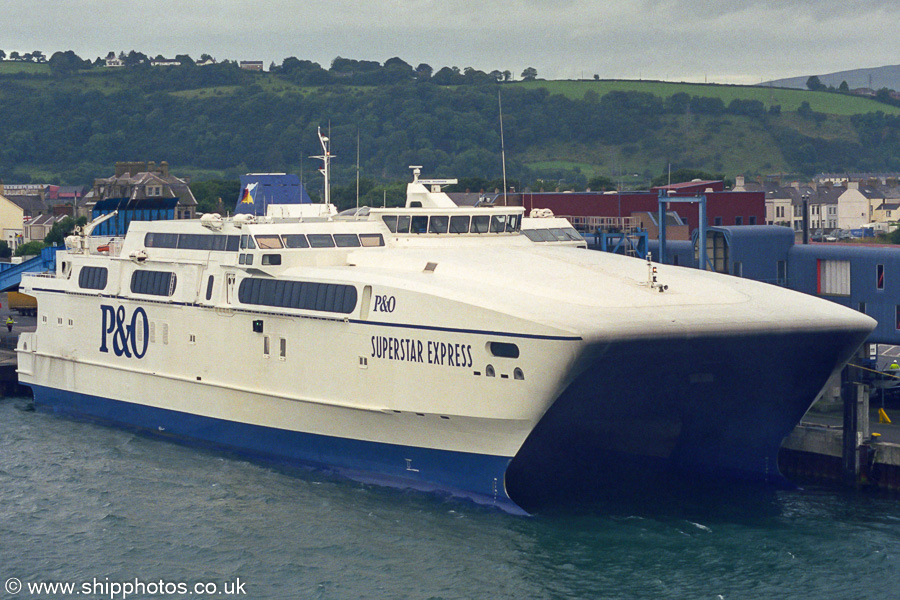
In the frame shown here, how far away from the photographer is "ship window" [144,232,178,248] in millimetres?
37438

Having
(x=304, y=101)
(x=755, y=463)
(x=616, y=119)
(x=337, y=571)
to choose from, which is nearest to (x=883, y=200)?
(x=616, y=119)

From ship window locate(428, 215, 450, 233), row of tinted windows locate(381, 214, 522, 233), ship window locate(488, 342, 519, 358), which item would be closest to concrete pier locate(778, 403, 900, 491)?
ship window locate(488, 342, 519, 358)

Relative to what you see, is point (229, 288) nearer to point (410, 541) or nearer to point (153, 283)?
point (153, 283)

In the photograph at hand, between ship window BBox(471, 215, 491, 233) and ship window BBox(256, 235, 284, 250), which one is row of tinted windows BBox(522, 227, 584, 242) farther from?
ship window BBox(256, 235, 284, 250)

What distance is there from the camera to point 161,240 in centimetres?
3800

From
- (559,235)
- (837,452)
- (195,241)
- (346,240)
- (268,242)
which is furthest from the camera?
(559,235)

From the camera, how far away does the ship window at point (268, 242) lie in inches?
1308

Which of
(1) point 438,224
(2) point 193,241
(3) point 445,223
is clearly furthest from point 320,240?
(2) point 193,241

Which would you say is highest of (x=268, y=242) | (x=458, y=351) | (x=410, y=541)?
(x=268, y=242)

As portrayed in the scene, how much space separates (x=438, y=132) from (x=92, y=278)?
131 meters

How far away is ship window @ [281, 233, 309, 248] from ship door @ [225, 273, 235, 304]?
7.05 feet

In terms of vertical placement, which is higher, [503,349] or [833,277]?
[833,277]

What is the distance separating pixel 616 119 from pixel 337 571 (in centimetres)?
16330

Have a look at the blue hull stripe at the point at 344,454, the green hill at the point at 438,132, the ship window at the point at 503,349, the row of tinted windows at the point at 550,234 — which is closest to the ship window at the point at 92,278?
the blue hull stripe at the point at 344,454
